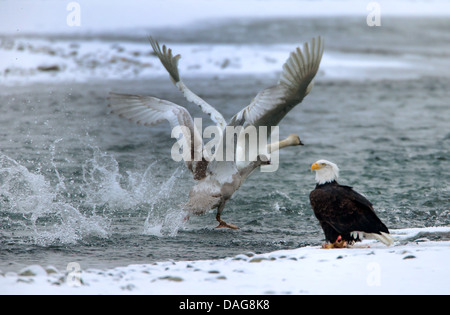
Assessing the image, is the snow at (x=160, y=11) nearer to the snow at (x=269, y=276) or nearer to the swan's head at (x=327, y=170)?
the swan's head at (x=327, y=170)

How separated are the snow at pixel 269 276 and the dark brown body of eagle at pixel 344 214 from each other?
1.23ft

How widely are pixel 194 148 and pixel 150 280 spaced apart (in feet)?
9.99

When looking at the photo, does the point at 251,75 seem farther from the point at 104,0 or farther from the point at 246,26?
the point at 104,0

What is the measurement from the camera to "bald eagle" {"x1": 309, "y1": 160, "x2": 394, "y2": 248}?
22.1 ft

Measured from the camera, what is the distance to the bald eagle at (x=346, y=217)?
6.72 m

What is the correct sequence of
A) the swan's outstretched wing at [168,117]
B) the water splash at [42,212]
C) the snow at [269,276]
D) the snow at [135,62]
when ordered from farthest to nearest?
the snow at [135,62]
the swan's outstretched wing at [168,117]
the water splash at [42,212]
the snow at [269,276]

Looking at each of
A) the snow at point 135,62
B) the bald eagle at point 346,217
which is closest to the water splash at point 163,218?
the bald eagle at point 346,217

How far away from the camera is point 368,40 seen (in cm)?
2911

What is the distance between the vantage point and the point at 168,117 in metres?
8.39

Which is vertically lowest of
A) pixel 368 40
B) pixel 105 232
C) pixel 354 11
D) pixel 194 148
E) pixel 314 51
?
pixel 105 232

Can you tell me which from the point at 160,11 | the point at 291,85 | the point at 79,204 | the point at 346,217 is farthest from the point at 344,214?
the point at 160,11

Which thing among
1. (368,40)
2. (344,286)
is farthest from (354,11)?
(344,286)

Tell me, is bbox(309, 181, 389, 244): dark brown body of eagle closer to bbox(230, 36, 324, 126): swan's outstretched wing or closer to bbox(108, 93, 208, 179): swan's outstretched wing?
bbox(230, 36, 324, 126): swan's outstretched wing

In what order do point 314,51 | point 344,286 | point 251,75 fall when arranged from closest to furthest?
1. point 344,286
2. point 314,51
3. point 251,75
